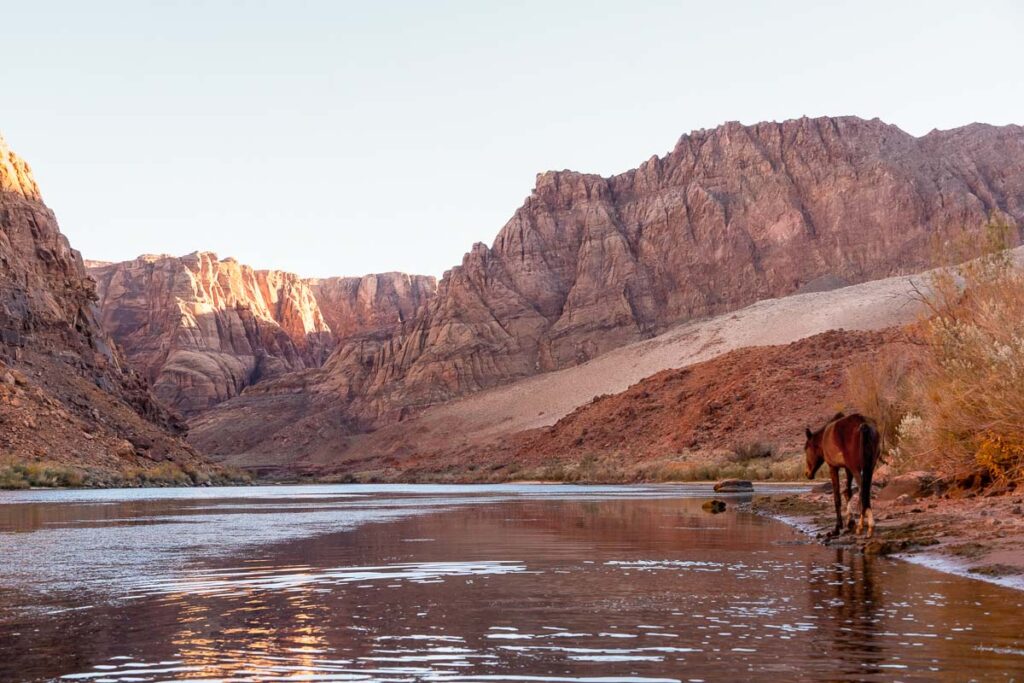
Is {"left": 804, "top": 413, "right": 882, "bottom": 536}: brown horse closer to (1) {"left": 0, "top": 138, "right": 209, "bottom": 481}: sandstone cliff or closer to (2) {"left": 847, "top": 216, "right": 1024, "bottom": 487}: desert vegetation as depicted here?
(2) {"left": 847, "top": 216, "right": 1024, "bottom": 487}: desert vegetation

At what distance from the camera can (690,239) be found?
17288 centimetres

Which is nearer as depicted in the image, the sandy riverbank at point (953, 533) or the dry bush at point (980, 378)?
the sandy riverbank at point (953, 533)

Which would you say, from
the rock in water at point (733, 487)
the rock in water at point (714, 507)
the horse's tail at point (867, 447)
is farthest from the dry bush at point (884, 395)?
the horse's tail at point (867, 447)

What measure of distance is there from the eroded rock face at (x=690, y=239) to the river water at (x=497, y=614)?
482ft

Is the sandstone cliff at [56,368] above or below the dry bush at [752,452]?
above

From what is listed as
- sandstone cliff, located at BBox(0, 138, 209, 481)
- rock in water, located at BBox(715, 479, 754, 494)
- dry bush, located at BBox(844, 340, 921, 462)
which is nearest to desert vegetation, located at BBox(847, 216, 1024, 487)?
dry bush, located at BBox(844, 340, 921, 462)

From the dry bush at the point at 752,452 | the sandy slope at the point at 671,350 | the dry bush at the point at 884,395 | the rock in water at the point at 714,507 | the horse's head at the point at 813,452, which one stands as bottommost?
the rock in water at the point at 714,507

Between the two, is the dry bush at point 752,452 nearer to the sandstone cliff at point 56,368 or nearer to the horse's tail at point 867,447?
the sandstone cliff at point 56,368

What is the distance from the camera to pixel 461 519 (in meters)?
29.7

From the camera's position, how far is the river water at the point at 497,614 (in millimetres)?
8133

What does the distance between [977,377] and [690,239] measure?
6031 inches

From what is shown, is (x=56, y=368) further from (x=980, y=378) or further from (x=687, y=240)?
(x=687, y=240)

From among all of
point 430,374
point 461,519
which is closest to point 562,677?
point 461,519

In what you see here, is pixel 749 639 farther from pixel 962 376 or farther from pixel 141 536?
pixel 141 536
